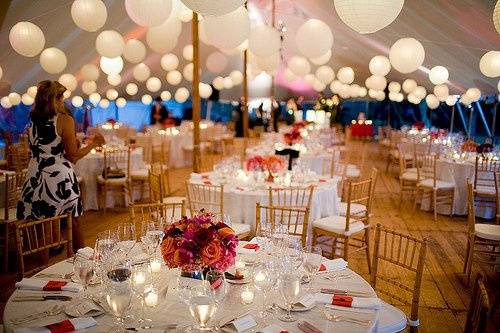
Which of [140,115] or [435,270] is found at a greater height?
[140,115]

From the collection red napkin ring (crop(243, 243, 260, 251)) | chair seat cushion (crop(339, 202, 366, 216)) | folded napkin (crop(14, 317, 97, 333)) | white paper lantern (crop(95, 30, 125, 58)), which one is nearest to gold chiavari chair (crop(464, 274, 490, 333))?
red napkin ring (crop(243, 243, 260, 251))

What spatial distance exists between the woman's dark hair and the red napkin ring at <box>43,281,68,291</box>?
6.71ft

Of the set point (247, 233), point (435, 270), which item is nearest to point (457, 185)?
point (435, 270)

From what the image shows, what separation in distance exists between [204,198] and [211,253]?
2822mm

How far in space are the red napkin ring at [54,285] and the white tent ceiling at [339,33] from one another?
14.0 feet

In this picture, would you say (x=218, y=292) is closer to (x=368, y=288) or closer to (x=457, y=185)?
(x=368, y=288)

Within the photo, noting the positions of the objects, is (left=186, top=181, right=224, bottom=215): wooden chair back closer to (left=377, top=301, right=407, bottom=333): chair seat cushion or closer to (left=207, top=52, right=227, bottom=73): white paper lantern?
(left=377, top=301, right=407, bottom=333): chair seat cushion

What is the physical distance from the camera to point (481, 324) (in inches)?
74.7

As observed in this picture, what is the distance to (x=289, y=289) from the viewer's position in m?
2.13

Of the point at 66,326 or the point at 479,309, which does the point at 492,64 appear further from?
the point at 66,326

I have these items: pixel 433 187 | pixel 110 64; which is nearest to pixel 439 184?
pixel 433 187

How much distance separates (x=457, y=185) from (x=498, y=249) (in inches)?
71.6

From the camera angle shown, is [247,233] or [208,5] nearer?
[208,5]

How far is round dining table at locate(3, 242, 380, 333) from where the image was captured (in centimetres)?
211
